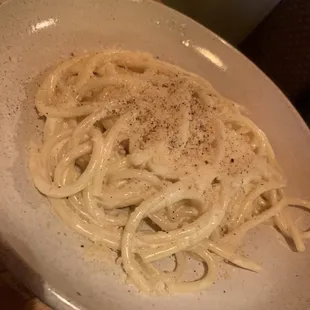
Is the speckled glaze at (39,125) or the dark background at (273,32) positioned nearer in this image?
the speckled glaze at (39,125)

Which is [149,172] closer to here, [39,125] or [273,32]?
[39,125]

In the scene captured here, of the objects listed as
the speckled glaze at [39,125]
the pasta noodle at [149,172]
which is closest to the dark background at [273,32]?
the speckled glaze at [39,125]

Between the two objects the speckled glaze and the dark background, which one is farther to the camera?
the dark background

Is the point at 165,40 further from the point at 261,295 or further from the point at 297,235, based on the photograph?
the point at 261,295

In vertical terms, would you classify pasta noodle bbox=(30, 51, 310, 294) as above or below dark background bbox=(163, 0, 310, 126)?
below

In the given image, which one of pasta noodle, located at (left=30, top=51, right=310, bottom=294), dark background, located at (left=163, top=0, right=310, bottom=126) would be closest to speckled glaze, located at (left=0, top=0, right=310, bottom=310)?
pasta noodle, located at (left=30, top=51, right=310, bottom=294)

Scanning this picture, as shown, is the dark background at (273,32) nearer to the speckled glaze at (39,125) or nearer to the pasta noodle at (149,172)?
the speckled glaze at (39,125)

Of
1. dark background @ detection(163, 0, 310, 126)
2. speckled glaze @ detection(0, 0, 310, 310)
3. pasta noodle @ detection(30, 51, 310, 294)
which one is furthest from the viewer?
dark background @ detection(163, 0, 310, 126)

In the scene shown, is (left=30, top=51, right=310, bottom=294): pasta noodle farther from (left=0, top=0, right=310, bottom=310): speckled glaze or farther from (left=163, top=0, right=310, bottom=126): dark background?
(left=163, top=0, right=310, bottom=126): dark background

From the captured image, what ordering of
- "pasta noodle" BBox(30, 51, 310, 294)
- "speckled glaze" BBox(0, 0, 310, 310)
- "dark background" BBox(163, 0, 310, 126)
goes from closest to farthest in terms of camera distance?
"speckled glaze" BBox(0, 0, 310, 310) → "pasta noodle" BBox(30, 51, 310, 294) → "dark background" BBox(163, 0, 310, 126)
